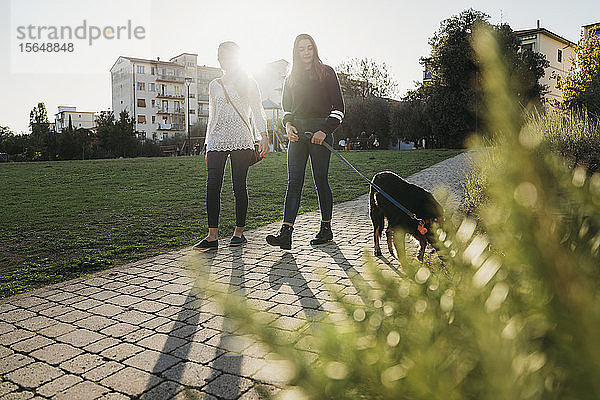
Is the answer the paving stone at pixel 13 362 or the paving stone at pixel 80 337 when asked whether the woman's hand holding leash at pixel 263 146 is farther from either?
the paving stone at pixel 13 362

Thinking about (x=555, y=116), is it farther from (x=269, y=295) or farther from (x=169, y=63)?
(x=169, y=63)

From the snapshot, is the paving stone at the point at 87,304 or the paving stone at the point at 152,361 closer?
the paving stone at the point at 152,361

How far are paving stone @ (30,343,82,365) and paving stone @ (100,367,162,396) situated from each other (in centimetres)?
46

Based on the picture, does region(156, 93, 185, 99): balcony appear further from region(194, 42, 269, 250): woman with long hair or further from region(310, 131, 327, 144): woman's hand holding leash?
region(310, 131, 327, 144): woman's hand holding leash

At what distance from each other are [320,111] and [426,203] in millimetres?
2125

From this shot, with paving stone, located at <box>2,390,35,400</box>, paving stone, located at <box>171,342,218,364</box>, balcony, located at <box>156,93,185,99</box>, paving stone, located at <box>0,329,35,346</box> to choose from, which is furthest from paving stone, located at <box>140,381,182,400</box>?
balcony, located at <box>156,93,185,99</box>

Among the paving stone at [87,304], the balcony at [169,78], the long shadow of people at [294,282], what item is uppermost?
the balcony at [169,78]

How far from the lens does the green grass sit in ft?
19.1

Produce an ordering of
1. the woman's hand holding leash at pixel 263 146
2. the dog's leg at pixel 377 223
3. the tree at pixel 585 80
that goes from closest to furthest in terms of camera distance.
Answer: the dog's leg at pixel 377 223, the woman's hand holding leash at pixel 263 146, the tree at pixel 585 80

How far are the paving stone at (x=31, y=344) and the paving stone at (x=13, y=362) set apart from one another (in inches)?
3.8

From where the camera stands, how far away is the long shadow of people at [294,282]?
4.01 m

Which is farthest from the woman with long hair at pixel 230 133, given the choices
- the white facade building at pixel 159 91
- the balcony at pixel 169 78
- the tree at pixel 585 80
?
the balcony at pixel 169 78

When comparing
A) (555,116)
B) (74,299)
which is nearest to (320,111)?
(74,299)

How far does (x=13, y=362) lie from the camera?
3.12 meters
